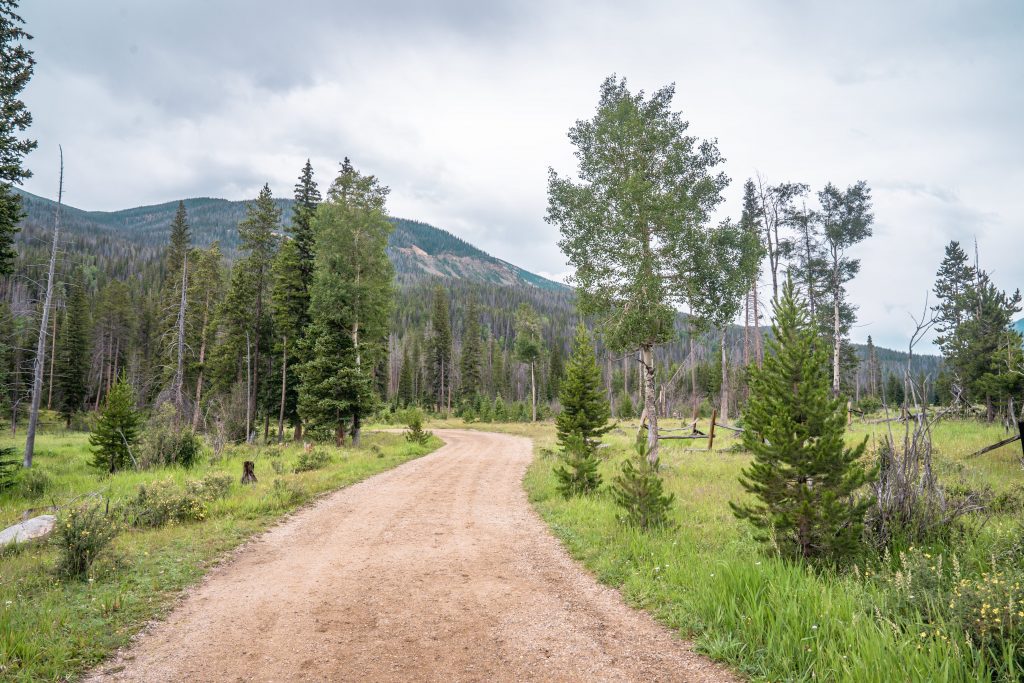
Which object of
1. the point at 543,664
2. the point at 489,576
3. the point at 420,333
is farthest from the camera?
the point at 420,333

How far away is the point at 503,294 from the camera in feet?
603

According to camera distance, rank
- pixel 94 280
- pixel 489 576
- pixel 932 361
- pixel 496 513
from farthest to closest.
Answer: pixel 932 361 < pixel 94 280 < pixel 496 513 < pixel 489 576

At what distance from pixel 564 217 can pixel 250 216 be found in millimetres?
25125

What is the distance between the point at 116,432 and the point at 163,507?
36.0 feet

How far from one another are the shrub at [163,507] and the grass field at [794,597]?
8.16 meters

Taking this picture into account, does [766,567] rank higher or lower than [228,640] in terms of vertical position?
higher

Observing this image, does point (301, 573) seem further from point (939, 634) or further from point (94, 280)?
point (94, 280)

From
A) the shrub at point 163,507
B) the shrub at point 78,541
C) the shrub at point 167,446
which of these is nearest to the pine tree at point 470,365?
the shrub at point 167,446

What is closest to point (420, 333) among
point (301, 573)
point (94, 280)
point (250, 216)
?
point (94, 280)

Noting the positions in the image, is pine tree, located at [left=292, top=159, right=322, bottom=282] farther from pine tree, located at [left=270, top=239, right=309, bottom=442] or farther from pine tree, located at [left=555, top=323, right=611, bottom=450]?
pine tree, located at [left=555, top=323, right=611, bottom=450]

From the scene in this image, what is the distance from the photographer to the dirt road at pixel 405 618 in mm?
4453

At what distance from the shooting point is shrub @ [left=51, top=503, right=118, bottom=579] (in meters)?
6.47

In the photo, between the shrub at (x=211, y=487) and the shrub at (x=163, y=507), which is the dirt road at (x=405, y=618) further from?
the shrub at (x=211, y=487)

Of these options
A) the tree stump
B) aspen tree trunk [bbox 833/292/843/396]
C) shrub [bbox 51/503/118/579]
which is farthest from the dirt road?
aspen tree trunk [bbox 833/292/843/396]
